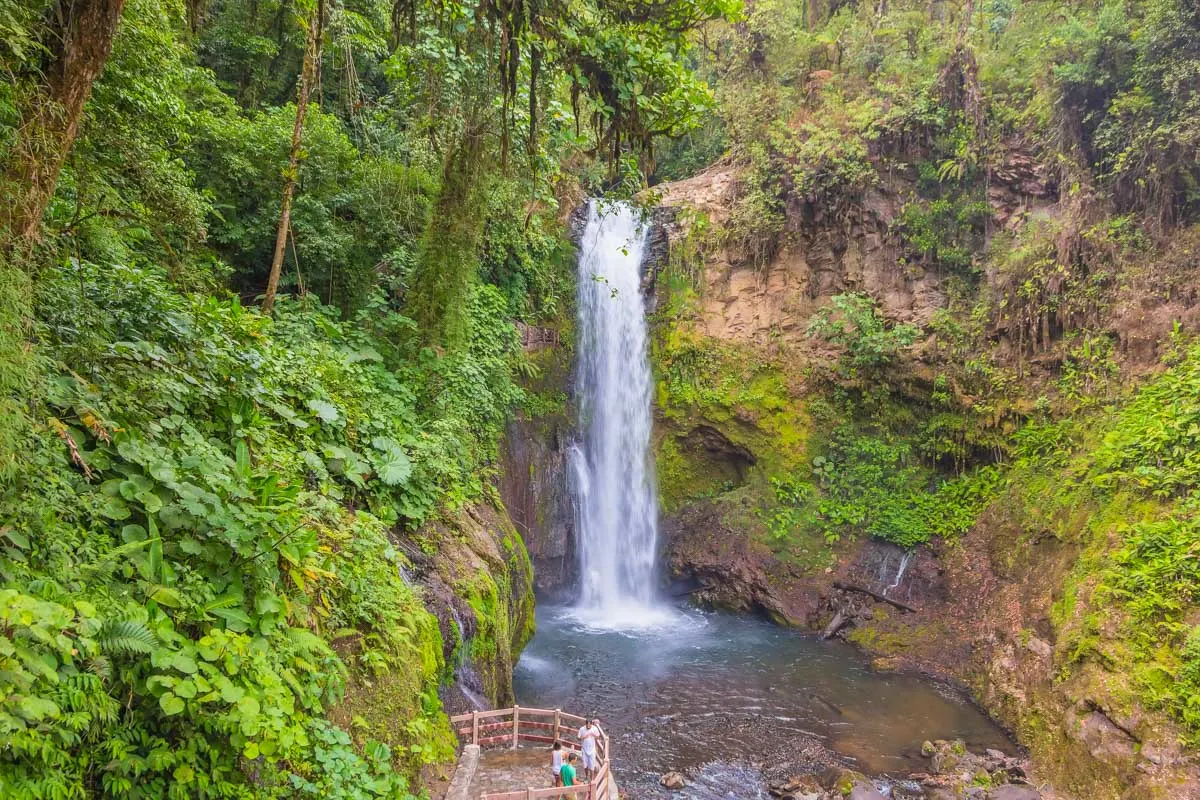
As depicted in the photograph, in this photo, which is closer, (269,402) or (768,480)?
(269,402)

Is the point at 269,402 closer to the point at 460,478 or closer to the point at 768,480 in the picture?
the point at 460,478

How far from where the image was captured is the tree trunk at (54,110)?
344 centimetres

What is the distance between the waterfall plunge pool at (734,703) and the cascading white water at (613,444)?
2.27 meters

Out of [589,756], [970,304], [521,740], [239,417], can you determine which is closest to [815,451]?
[970,304]

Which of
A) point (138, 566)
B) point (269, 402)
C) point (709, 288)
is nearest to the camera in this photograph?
point (138, 566)

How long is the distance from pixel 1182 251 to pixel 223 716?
16.7m

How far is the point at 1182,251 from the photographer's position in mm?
12484

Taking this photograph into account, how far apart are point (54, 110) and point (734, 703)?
1130 cm

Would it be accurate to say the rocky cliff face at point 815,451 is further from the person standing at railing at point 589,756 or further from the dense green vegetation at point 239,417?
the dense green vegetation at point 239,417

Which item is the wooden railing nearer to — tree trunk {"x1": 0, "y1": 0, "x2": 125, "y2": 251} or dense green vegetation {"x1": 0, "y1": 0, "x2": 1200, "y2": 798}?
dense green vegetation {"x1": 0, "y1": 0, "x2": 1200, "y2": 798}

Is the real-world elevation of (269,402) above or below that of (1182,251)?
below

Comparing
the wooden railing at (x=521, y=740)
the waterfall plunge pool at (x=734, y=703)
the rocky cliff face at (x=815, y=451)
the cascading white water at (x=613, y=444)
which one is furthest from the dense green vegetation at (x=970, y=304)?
the wooden railing at (x=521, y=740)

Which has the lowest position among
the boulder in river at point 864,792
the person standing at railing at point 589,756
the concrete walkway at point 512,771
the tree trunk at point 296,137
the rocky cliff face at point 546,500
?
the boulder in river at point 864,792

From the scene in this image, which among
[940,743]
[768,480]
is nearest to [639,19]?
[940,743]
